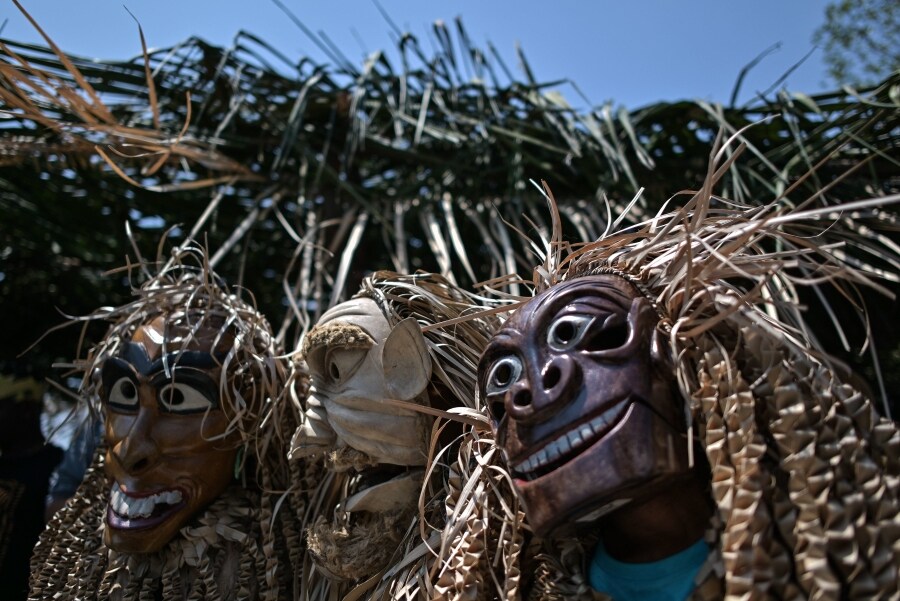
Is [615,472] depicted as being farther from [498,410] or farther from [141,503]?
[141,503]

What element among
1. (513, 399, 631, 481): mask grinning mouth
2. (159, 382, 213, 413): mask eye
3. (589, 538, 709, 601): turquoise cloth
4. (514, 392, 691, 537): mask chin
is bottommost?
(589, 538, 709, 601): turquoise cloth

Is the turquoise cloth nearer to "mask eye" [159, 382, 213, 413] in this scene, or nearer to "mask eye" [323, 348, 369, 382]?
"mask eye" [323, 348, 369, 382]

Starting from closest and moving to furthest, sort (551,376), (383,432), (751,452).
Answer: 1. (751,452)
2. (551,376)
3. (383,432)

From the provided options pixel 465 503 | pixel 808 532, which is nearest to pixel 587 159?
pixel 465 503

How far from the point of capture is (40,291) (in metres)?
2.65

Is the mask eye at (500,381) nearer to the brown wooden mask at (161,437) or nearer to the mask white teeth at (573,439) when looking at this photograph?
the mask white teeth at (573,439)

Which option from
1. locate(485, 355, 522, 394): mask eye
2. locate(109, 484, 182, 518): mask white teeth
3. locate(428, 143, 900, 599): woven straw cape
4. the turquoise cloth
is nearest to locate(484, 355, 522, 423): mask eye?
locate(485, 355, 522, 394): mask eye

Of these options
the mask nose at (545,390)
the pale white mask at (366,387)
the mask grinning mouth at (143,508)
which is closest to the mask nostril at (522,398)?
the mask nose at (545,390)

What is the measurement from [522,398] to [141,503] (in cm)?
76

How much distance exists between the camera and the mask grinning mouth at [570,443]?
86cm

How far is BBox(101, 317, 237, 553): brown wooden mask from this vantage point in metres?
1.35

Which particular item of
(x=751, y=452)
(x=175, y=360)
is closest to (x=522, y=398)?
(x=751, y=452)

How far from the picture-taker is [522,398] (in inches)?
36.7

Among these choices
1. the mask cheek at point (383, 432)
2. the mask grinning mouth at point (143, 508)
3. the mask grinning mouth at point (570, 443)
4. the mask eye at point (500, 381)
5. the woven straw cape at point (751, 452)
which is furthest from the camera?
the mask grinning mouth at point (143, 508)
